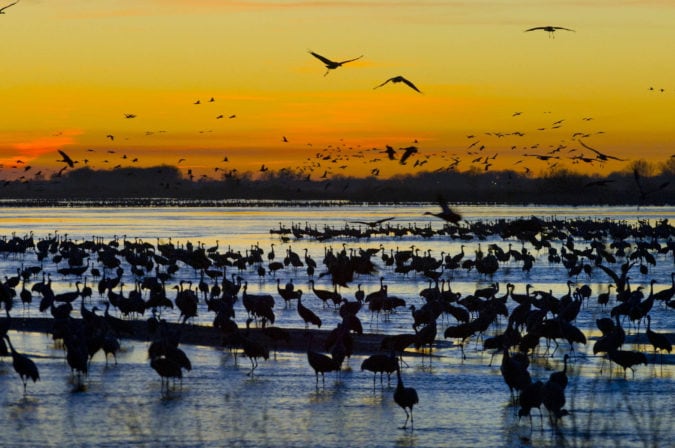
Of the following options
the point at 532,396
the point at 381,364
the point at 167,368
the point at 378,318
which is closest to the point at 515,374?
the point at 532,396

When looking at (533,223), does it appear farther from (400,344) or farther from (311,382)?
(311,382)

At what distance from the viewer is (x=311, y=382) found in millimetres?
15109

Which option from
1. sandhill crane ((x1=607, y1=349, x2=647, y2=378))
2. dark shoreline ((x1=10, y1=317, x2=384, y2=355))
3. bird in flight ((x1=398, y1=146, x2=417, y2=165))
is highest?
bird in flight ((x1=398, y1=146, x2=417, y2=165))

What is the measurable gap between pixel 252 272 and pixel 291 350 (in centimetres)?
1645

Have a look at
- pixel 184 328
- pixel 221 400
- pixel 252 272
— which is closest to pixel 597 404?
pixel 221 400

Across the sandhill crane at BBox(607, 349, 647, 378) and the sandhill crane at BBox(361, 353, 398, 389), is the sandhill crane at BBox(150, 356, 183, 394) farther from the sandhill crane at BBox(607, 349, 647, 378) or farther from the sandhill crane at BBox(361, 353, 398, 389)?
the sandhill crane at BBox(607, 349, 647, 378)

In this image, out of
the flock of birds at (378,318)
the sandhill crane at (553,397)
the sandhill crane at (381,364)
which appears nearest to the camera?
the sandhill crane at (553,397)

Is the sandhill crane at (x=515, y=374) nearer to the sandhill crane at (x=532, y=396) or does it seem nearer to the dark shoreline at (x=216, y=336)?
the sandhill crane at (x=532, y=396)

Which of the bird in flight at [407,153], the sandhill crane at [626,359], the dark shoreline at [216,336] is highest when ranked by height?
the bird in flight at [407,153]

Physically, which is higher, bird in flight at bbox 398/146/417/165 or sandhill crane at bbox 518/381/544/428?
bird in flight at bbox 398/146/417/165

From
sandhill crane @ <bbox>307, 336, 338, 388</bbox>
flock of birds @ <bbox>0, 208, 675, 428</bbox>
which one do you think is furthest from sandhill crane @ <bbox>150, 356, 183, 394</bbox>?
sandhill crane @ <bbox>307, 336, 338, 388</bbox>

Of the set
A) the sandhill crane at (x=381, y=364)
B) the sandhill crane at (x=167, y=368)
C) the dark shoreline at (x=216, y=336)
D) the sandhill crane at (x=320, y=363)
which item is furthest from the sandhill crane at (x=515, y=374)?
the dark shoreline at (x=216, y=336)

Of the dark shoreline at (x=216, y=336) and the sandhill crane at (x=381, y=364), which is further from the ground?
the sandhill crane at (x=381, y=364)

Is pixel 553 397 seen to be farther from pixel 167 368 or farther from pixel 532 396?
pixel 167 368
